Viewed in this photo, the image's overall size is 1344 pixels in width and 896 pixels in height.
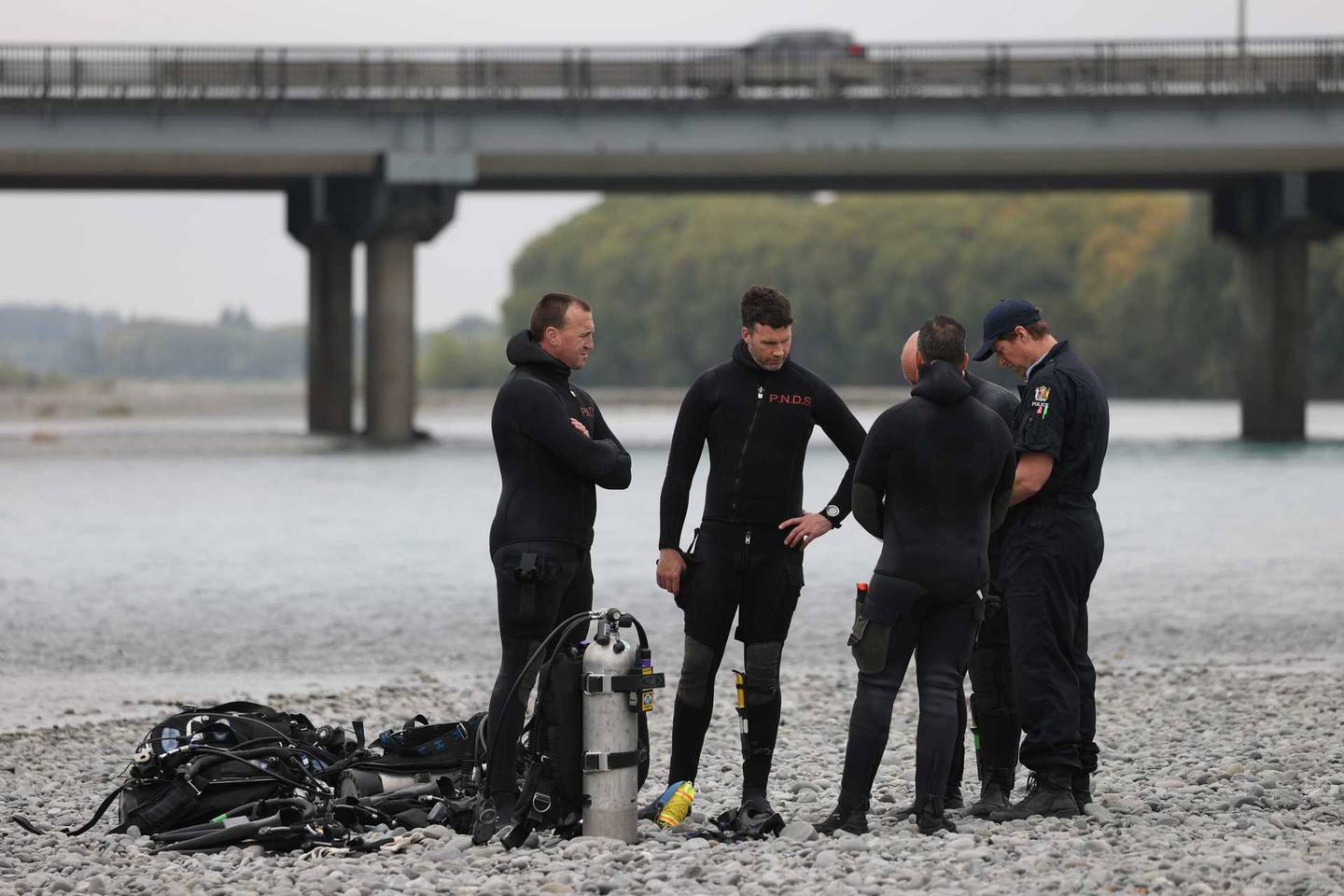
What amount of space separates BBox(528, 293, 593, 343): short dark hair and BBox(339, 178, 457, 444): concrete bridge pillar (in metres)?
41.7

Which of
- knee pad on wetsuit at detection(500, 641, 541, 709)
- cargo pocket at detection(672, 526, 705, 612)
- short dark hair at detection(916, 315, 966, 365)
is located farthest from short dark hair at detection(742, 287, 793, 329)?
knee pad on wetsuit at detection(500, 641, 541, 709)

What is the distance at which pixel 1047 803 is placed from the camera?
727 centimetres

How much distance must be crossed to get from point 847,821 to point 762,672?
2.04ft

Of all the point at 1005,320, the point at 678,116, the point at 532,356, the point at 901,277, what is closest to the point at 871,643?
the point at 1005,320

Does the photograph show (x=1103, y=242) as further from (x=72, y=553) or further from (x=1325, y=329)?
(x=72, y=553)

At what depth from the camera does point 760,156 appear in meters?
45.0

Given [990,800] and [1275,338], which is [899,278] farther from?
[990,800]

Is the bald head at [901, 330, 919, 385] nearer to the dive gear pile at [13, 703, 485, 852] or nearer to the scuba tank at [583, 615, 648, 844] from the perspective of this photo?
the scuba tank at [583, 615, 648, 844]

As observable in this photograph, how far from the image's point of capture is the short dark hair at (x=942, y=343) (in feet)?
22.7

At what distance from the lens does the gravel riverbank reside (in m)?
6.18

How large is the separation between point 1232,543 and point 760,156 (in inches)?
880

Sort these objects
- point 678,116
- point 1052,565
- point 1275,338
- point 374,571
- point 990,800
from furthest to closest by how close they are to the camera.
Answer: point 1275,338, point 678,116, point 374,571, point 990,800, point 1052,565

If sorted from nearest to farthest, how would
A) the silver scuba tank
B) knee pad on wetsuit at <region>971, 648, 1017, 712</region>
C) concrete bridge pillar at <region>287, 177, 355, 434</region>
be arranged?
the silver scuba tank < knee pad on wetsuit at <region>971, 648, 1017, 712</region> < concrete bridge pillar at <region>287, 177, 355, 434</region>

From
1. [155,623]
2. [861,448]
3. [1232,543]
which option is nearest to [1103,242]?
[1232,543]
